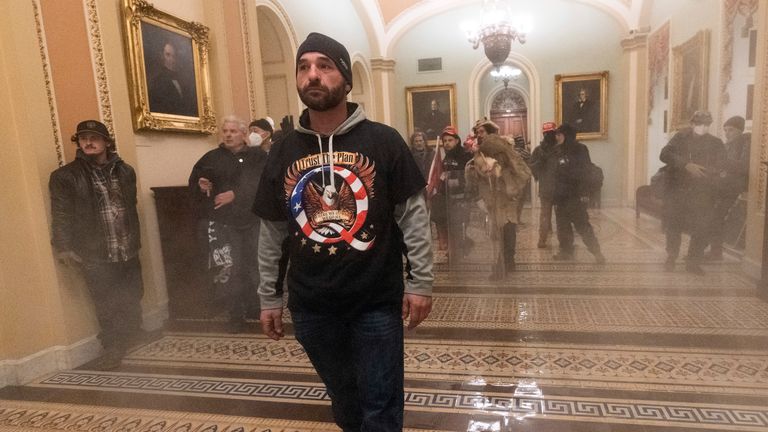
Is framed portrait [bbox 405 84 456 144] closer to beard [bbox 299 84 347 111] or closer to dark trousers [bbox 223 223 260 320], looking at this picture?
dark trousers [bbox 223 223 260 320]

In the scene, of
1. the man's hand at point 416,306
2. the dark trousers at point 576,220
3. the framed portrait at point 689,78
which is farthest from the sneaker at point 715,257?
the man's hand at point 416,306

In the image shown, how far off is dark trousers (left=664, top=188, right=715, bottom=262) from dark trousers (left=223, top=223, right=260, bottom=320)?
Answer: 4160 millimetres

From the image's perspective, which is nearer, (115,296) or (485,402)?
(485,402)

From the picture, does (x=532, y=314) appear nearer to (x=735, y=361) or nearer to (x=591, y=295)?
(x=591, y=295)

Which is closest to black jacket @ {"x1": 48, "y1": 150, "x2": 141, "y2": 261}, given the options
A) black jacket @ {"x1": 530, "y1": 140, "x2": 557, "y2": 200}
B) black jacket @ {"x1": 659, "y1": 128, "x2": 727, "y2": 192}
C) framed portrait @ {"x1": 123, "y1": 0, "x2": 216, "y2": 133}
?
framed portrait @ {"x1": 123, "y1": 0, "x2": 216, "y2": 133}

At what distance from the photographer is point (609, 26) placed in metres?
10.4

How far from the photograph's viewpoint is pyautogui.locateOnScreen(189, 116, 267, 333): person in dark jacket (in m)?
3.92

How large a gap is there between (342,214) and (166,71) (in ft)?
11.6

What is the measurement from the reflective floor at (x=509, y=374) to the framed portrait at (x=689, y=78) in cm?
319

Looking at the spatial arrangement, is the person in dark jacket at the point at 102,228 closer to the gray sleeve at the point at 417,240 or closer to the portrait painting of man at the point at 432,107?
the gray sleeve at the point at 417,240

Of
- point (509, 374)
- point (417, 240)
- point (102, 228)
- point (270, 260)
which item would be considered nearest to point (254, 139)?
point (102, 228)

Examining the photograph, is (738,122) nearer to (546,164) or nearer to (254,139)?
(546,164)

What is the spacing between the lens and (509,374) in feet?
9.63

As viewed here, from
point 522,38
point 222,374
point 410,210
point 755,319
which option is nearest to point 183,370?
point 222,374
